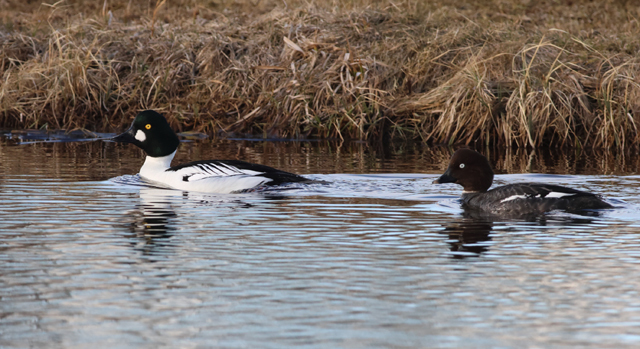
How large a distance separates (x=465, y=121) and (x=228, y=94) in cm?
463

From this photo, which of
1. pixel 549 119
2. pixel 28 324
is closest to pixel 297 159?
pixel 549 119

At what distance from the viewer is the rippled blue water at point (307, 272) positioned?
4449mm

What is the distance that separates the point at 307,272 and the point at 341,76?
35.6ft

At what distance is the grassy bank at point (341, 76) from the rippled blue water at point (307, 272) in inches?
200

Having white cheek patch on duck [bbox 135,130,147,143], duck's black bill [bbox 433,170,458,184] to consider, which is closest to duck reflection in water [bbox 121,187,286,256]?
white cheek patch on duck [bbox 135,130,147,143]

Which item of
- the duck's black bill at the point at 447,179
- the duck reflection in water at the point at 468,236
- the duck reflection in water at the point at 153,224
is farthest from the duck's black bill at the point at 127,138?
the duck reflection in water at the point at 468,236

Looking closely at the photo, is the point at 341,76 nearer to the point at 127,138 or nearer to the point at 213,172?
the point at 127,138

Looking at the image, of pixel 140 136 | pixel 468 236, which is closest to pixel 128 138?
pixel 140 136

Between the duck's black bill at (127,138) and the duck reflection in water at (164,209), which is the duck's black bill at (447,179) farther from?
the duck's black bill at (127,138)

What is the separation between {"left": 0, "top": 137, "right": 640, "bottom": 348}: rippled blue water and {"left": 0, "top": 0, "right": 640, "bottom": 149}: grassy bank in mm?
5092

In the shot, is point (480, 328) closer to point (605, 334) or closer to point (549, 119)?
point (605, 334)

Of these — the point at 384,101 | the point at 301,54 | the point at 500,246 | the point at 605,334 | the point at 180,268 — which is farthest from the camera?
the point at 301,54

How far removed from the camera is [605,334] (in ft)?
14.5

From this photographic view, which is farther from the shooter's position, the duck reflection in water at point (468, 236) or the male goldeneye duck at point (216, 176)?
the male goldeneye duck at point (216, 176)
